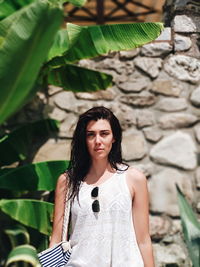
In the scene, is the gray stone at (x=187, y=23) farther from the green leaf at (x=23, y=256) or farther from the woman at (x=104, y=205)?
the green leaf at (x=23, y=256)

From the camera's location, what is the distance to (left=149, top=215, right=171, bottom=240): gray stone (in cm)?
293

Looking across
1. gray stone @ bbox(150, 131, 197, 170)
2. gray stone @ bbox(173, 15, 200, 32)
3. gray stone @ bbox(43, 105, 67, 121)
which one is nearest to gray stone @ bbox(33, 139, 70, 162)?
gray stone @ bbox(43, 105, 67, 121)

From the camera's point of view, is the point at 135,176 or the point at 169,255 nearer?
the point at 135,176

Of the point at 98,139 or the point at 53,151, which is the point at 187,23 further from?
the point at 98,139

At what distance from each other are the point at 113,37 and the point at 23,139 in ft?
2.99

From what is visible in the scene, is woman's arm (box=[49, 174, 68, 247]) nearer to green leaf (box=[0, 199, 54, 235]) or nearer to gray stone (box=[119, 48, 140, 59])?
green leaf (box=[0, 199, 54, 235])

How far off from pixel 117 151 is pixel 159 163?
966 millimetres

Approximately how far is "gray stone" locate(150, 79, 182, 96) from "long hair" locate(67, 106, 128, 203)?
1.06 metres

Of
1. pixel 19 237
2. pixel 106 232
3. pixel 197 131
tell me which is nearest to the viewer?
pixel 106 232

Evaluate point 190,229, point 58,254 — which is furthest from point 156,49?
point 190,229

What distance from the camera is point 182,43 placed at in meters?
3.03

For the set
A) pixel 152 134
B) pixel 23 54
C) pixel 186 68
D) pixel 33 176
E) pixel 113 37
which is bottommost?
pixel 23 54

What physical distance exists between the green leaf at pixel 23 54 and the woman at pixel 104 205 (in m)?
0.69

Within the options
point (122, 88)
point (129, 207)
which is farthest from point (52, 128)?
point (129, 207)
